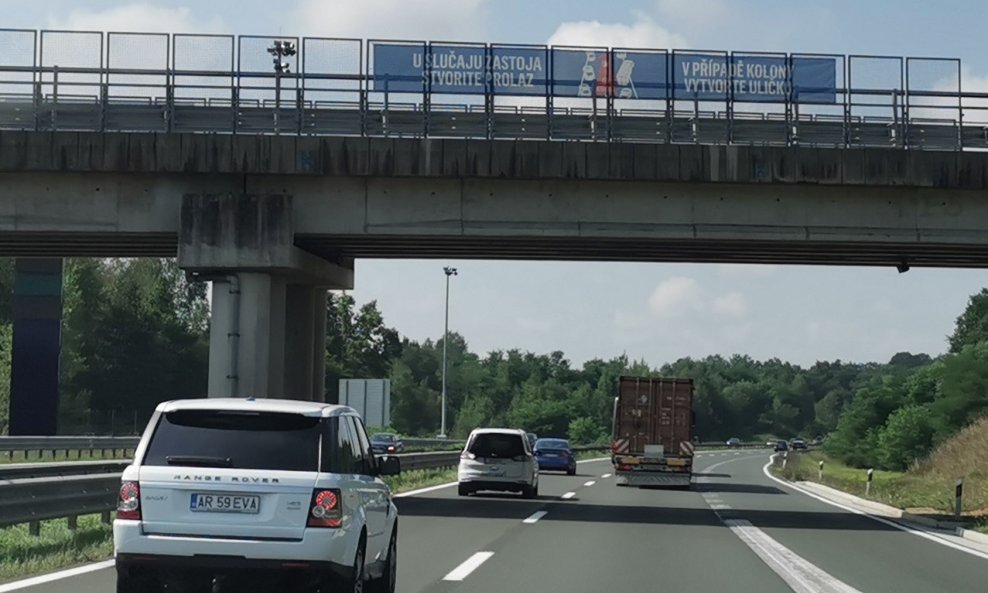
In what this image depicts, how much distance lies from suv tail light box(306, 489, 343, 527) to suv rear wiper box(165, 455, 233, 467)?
0.69 meters

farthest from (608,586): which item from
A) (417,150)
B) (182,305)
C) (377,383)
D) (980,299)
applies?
(980,299)

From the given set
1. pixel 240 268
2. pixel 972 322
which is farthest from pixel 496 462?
pixel 972 322

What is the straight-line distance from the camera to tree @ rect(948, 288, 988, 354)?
145m

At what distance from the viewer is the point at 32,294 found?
53.0 m

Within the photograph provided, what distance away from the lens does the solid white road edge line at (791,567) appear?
1412 centimetres

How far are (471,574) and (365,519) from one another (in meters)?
3.83

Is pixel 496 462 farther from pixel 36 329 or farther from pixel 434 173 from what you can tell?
pixel 36 329

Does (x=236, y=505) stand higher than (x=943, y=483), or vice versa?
(x=236, y=505)

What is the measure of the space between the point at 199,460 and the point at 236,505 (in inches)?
16.8

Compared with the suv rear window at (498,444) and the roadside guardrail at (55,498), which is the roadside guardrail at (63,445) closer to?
the suv rear window at (498,444)

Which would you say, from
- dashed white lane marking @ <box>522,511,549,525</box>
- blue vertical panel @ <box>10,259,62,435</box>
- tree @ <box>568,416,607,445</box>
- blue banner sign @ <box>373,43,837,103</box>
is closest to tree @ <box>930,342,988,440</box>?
blue banner sign @ <box>373,43,837,103</box>

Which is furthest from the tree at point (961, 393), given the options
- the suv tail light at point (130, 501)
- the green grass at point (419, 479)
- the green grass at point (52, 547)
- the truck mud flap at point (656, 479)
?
the suv tail light at point (130, 501)

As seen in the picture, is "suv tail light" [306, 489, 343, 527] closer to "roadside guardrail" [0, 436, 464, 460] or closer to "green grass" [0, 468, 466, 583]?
"green grass" [0, 468, 466, 583]

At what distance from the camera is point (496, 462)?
31.8 metres
